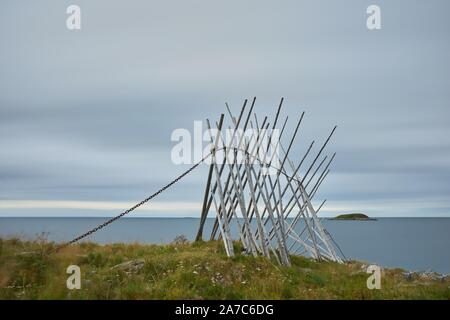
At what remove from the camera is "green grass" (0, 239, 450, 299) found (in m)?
7.48

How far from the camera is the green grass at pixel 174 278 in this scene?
7.48m

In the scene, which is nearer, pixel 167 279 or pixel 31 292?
pixel 31 292

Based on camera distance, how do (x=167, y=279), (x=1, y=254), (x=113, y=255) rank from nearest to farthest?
(x=167, y=279) → (x=1, y=254) → (x=113, y=255)

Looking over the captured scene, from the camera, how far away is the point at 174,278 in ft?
27.2

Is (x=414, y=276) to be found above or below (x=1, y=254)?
below

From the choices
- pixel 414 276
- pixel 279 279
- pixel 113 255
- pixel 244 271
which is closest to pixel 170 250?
pixel 113 255
